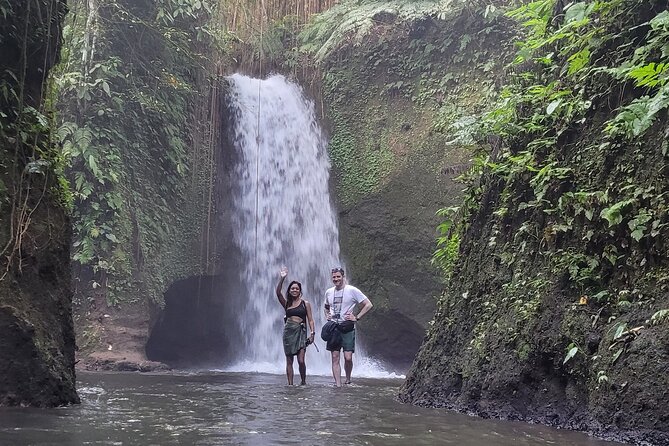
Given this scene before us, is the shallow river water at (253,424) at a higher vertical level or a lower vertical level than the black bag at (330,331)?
lower

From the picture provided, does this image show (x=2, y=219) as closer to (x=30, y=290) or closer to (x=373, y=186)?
(x=30, y=290)

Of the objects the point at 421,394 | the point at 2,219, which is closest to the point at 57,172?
the point at 2,219

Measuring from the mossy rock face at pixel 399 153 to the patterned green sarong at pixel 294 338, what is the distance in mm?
6497

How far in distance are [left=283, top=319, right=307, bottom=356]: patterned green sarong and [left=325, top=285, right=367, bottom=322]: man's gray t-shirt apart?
0.50m

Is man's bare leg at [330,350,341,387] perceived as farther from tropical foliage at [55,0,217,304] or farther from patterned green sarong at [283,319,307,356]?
tropical foliage at [55,0,217,304]

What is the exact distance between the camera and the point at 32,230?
5.73 m

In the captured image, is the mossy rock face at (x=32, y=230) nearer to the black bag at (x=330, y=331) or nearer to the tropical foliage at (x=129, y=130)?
the black bag at (x=330, y=331)

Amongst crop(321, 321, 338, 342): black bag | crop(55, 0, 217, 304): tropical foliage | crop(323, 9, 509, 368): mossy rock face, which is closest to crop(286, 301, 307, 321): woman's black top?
crop(321, 321, 338, 342): black bag

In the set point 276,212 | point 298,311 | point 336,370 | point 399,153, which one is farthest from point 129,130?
point 336,370

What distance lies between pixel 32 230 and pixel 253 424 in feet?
8.39

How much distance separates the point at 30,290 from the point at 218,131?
37.1 feet

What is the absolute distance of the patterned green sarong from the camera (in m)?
8.95

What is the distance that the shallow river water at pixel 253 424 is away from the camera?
13.5 ft

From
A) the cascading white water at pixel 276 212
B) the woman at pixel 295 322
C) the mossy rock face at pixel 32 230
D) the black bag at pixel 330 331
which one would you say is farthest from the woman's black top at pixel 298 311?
the cascading white water at pixel 276 212
